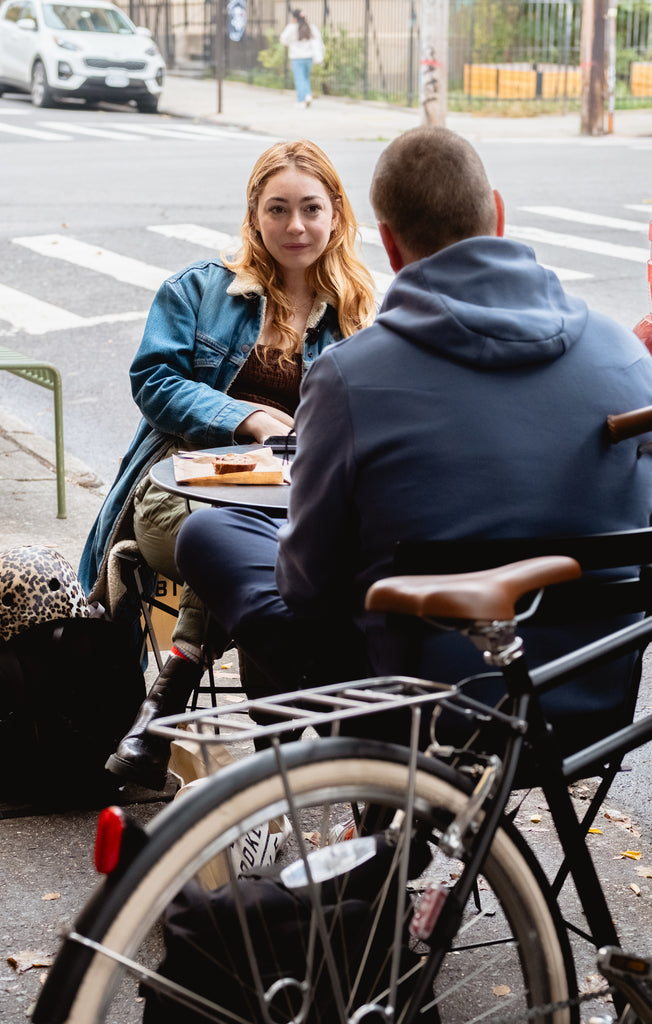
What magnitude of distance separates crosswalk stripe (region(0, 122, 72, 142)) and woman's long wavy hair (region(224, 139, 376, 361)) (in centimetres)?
1601

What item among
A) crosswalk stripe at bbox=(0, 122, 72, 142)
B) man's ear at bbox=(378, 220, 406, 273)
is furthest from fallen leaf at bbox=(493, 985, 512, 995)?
crosswalk stripe at bbox=(0, 122, 72, 142)

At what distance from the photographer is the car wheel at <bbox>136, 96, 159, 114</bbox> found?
24641 millimetres

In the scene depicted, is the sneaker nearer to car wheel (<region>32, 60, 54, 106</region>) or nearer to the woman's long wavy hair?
the woman's long wavy hair

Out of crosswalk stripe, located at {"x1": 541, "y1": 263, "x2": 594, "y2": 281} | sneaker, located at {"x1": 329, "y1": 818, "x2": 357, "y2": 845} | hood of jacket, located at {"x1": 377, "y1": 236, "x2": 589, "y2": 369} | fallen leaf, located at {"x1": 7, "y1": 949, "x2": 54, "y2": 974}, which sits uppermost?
hood of jacket, located at {"x1": 377, "y1": 236, "x2": 589, "y2": 369}

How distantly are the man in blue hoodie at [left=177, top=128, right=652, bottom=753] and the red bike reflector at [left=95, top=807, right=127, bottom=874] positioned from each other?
70 centimetres

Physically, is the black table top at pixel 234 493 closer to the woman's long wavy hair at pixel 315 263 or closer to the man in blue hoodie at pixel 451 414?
the man in blue hoodie at pixel 451 414

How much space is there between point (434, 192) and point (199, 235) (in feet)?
32.0

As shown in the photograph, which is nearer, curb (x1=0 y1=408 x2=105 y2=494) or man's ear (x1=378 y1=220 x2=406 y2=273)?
man's ear (x1=378 y1=220 x2=406 y2=273)

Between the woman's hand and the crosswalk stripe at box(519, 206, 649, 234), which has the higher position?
the woman's hand

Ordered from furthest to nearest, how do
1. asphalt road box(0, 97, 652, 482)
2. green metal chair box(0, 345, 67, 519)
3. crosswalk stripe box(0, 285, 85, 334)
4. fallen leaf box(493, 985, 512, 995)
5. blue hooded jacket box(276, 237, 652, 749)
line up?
1. crosswalk stripe box(0, 285, 85, 334)
2. asphalt road box(0, 97, 652, 482)
3. green metal chair box(0, 345, 67, 519)
4. fallen leaf box(493, 985, 512, 995)
5. blue hooded jacket box(276, 237, 652, 749)

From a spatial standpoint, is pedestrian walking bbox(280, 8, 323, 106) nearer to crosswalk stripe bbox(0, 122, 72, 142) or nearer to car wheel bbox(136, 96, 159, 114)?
car wheel bbox(136, 96, 159, 114)

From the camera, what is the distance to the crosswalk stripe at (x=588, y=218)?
520 inches

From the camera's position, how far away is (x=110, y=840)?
6.14ft

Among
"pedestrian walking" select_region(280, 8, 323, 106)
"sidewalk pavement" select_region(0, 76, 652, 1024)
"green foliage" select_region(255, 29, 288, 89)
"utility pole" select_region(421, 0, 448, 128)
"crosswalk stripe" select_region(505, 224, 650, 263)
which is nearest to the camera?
"sidewalk pavement" select_region(0, 76, 652, 1024)
